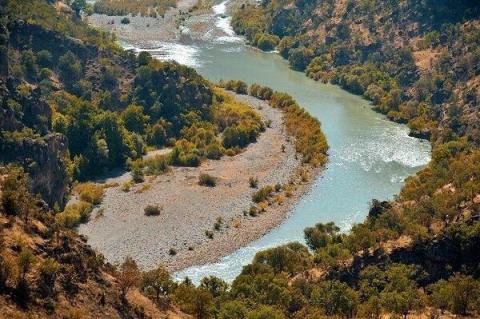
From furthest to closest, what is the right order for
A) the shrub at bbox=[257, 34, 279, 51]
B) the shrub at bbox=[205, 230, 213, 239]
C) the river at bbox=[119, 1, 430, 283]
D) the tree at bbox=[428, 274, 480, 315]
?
the shrub at bbox=[257, 34, 279, 51] < the river at bbox=[119, 1, 430, 283] < the shrub at bbox=[205, 230, 213, 239] < the tree at bbox=[428, 274, 480, 315]

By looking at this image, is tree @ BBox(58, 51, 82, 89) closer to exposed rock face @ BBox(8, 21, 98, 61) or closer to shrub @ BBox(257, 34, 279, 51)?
exposed rock face @ BBox(8, 21, 98, 61)

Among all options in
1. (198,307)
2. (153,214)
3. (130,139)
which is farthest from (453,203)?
(130,139)

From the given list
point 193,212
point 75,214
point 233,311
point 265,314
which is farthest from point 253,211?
point 265,314

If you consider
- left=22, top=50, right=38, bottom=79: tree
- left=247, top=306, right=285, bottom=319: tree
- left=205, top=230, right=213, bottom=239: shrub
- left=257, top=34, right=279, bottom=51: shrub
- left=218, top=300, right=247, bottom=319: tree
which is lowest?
left=205, top=230, right=213, bottom=239: shrub

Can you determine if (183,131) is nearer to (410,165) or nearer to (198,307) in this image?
(410,165)

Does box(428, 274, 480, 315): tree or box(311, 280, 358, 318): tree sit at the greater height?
box(428, 274, 480, 315): tree

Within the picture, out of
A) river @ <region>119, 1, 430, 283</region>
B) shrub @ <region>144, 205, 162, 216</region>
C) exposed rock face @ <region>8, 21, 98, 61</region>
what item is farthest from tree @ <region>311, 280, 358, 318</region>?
exposed rock face @ <region>8, 21, 98, 61</region>
